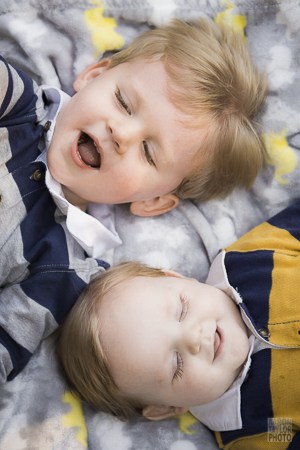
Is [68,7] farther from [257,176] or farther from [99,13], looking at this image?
[257,176]

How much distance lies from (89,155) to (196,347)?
54cm

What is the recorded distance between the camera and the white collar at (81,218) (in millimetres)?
1508

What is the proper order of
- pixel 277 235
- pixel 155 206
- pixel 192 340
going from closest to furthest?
pixel 192 340, pixel 277 235, pixel 155 206

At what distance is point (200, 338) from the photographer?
4.48 feet

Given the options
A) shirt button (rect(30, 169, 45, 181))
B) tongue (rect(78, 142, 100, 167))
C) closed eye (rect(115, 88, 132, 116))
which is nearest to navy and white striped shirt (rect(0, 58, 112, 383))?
shirt button (rect(30, 169, 45, 181))

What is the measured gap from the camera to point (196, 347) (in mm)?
1353

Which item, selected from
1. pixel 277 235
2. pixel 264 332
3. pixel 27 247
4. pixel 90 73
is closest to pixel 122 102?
pixel 90 73

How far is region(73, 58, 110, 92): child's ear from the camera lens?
1642mm

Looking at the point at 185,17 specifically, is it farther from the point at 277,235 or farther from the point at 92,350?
the point at 92,350

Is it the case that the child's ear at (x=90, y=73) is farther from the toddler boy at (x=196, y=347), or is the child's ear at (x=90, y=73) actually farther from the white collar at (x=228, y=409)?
the white collar at (x=228, y=409)

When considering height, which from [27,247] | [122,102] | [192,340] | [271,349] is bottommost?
[271,349]

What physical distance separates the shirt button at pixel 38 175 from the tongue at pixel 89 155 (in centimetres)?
11

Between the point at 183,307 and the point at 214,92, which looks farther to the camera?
the point at 214,92

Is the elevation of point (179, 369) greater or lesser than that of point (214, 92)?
lesser
